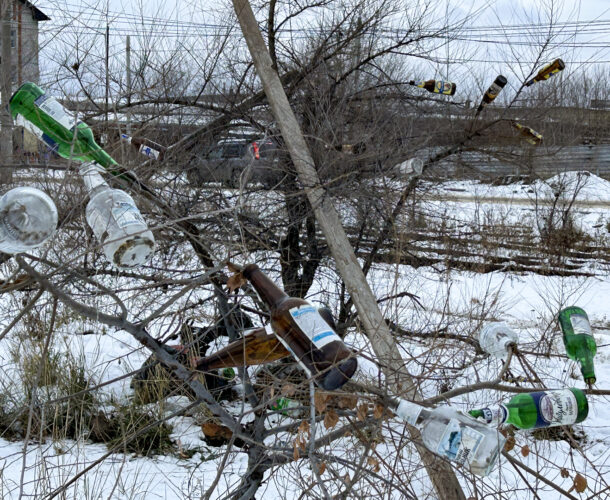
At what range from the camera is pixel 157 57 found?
3707 millimetres

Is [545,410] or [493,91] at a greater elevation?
[493,91]

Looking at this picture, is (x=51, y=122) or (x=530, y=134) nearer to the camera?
(x=51, y=122)

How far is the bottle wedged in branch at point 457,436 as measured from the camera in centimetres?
111

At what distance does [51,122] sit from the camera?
1.60 m

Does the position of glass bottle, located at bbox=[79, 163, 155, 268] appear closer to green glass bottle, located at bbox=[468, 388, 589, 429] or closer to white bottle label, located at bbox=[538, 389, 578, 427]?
green glass bottle, located at bbox=[468, 388, 589, 429]

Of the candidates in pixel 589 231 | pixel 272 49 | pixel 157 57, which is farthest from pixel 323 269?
pixel 589 231

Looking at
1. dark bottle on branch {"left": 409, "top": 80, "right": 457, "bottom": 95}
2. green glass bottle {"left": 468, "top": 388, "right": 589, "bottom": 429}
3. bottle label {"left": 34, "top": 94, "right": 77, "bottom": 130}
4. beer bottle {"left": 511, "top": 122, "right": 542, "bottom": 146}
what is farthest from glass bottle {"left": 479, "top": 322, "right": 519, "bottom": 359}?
dark bottle on branch {"left": 409, "top": 80, "right": 457, "bottom": 95}

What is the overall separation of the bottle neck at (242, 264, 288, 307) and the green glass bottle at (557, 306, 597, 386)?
0.73 m

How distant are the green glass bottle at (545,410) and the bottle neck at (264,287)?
517 mm

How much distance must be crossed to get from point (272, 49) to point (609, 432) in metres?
3.04

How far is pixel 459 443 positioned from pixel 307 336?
0.35m

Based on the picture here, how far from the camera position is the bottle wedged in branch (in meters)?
1.11

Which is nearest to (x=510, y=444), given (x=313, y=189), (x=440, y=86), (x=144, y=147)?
(x=313, y=189)

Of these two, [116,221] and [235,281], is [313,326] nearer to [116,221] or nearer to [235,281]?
[235,281]
